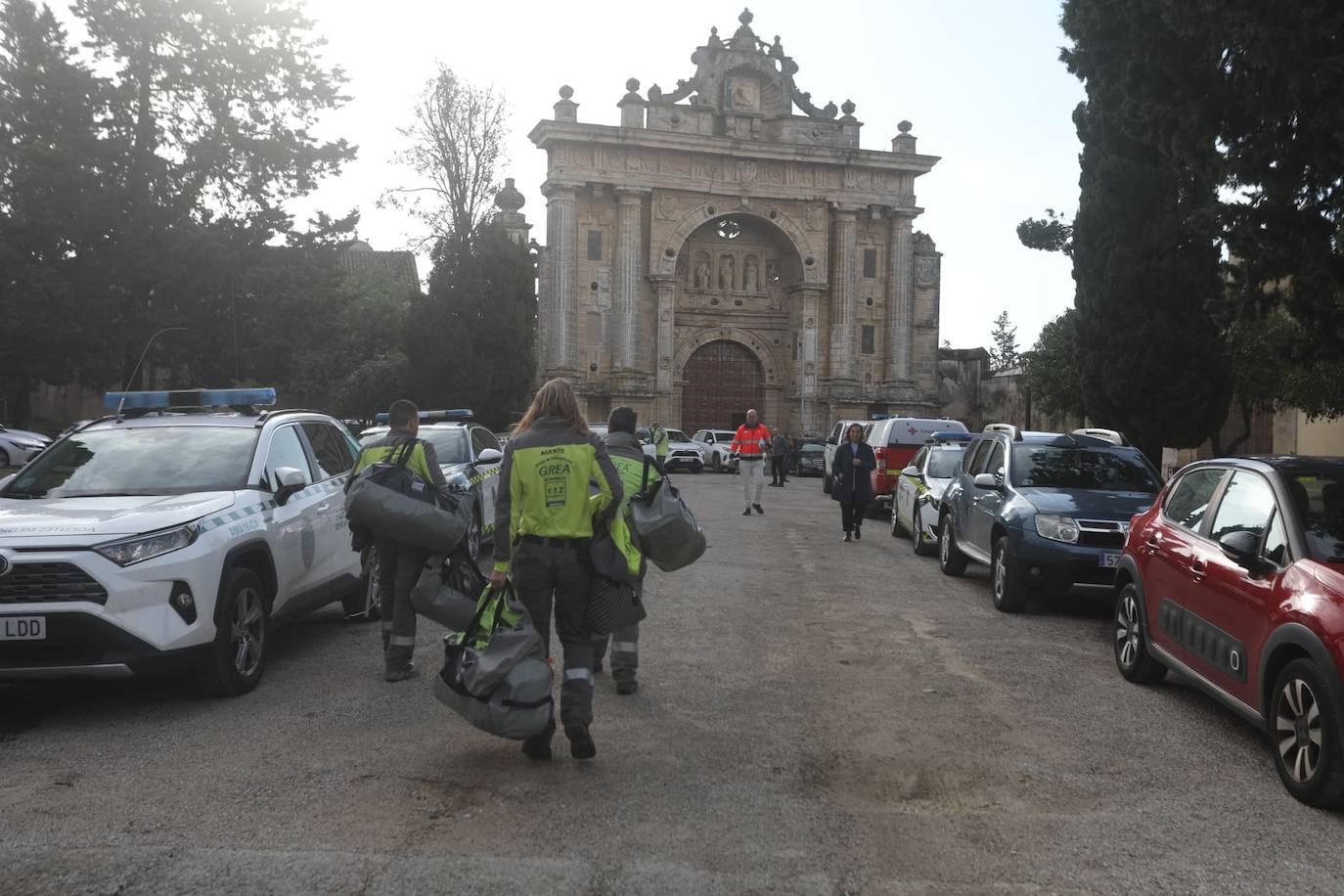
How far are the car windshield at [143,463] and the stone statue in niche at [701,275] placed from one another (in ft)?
136

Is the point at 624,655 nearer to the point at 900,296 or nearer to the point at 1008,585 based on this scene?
the point at 1008,585

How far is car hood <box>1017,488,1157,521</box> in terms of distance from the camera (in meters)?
10.1

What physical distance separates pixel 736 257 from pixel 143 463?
4335 cm

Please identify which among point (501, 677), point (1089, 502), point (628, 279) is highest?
point (628, 279)

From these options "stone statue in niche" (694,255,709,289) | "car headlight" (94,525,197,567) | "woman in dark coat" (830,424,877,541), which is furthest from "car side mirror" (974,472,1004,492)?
"stone statue in niche" (694,255,709,289)

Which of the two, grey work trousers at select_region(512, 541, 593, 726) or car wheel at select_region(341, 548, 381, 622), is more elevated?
grey work trousers at select_region(512, 541, 593, 726)

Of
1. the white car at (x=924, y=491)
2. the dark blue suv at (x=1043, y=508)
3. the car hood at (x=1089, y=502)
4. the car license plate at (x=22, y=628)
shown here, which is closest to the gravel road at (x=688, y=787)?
the car license plate at (x=22, y=628)

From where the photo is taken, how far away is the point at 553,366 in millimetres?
45000

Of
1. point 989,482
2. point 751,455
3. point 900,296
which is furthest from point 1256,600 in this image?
point 900,296

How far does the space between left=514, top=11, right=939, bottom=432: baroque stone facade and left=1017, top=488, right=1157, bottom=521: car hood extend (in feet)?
113

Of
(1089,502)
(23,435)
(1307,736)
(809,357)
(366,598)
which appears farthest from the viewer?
(809,357)

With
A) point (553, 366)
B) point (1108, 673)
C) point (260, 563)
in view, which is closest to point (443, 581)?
point (260, 563)

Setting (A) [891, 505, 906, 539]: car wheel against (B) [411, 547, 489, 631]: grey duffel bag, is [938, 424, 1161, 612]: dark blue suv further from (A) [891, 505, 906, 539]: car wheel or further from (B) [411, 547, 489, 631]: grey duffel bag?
(B) [411, 547, 489, 631]: grey duffel bag

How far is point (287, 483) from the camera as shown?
7.32m
